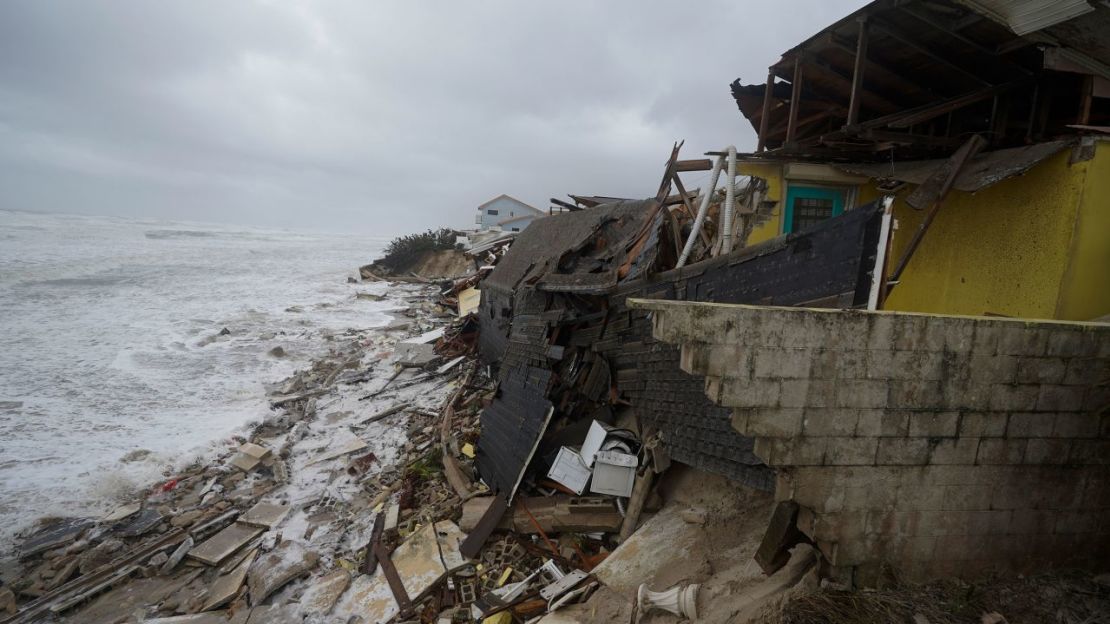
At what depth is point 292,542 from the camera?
6.48m

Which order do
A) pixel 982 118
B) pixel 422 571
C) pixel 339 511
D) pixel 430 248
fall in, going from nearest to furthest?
1. pixel 422 571
2. pixel 982 118
3. pixel 339 511
4. pixel 430 248

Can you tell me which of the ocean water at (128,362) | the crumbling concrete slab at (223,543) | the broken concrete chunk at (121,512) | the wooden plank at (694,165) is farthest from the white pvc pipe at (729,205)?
the ocean water at (128,362)

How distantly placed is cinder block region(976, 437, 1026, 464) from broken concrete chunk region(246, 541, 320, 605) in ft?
23.6

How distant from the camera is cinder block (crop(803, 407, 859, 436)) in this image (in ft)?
9.94

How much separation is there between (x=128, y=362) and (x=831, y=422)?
18.2 metres

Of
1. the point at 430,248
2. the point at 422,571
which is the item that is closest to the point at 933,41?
the point at 422,571

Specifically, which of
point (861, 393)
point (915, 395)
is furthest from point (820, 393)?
point (915, 395)

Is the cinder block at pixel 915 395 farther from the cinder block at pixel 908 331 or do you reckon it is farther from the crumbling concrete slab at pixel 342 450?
the crumbling concrete slab at pixel 342 450

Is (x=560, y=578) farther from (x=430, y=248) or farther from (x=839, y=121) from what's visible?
(x=430, y=248)

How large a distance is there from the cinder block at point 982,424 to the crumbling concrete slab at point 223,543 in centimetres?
843

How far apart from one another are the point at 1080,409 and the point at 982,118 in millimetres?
4599

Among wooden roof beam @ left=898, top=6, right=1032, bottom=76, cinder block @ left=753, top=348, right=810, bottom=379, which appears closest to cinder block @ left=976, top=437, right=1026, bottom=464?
cinder block @ left=753, top=348, right=810, bottom=379

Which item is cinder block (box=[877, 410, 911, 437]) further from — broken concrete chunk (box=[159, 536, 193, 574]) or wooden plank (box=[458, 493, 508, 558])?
broken concrete chunk (box=[159, 536, 193, 574])

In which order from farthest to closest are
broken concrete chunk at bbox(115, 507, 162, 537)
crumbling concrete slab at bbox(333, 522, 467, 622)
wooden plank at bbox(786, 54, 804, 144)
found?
broken concrete chunk at bbox(115, 507, 162, 537) → wooden plank at bbox(786, 54, 804, 144) → crumbling concrete slab at bbox(333, 522, 467, 622)
